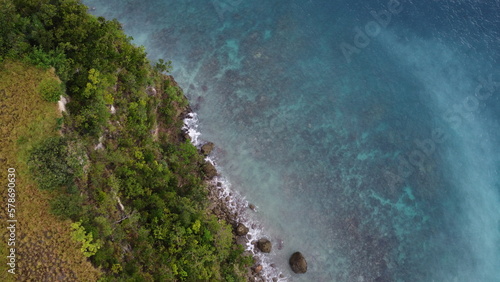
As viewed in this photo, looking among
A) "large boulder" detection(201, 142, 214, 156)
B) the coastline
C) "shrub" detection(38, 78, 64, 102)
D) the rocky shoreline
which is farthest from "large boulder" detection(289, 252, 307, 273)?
"shrub" detection(38, 78, 64, 102)

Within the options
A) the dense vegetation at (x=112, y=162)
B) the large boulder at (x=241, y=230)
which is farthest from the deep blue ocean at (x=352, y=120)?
the dense vegetation at (x=112, y=162)

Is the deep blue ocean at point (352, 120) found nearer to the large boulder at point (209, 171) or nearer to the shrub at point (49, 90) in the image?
the large boulder at point (209, 171)

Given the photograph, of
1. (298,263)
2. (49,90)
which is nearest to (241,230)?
(298,263)

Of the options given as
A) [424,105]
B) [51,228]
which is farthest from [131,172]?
[424,105]

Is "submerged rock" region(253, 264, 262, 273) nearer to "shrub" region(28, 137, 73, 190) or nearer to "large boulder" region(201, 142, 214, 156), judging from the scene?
"large boulder" region(201, 142, 214, 156)

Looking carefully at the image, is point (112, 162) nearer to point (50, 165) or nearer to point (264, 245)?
point (50, 165)
